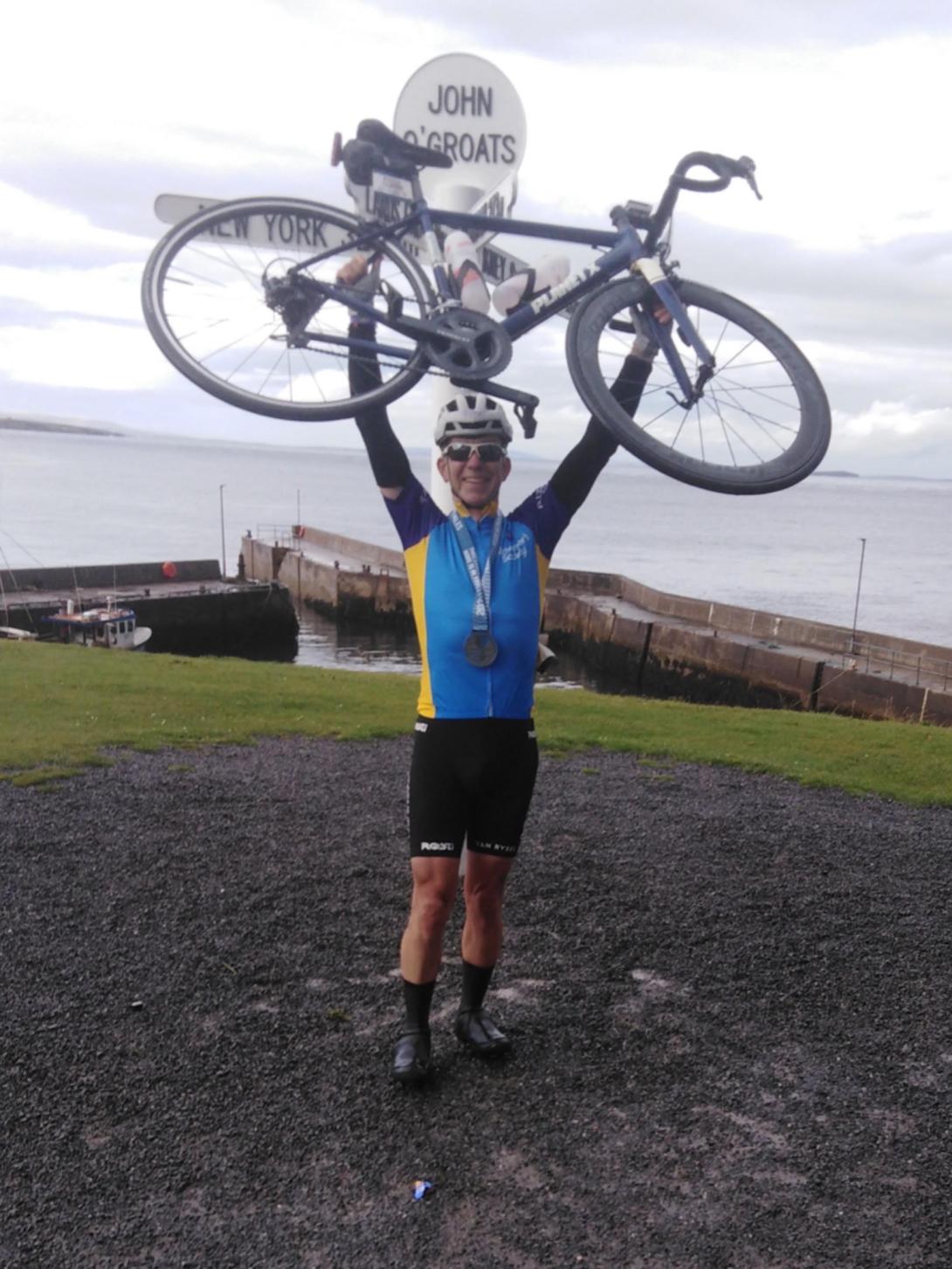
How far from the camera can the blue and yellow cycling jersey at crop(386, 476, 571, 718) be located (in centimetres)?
416

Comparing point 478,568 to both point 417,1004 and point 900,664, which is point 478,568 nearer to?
point 417,1004

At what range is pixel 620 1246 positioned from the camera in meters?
3.37

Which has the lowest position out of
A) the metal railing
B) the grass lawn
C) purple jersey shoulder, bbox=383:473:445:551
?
the metal railing

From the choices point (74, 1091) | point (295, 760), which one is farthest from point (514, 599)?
point (295, 760)

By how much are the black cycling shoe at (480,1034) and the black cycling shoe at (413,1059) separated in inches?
10.1

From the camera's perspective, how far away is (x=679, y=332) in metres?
4.29

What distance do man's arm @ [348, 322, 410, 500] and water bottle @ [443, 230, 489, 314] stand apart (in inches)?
16.3

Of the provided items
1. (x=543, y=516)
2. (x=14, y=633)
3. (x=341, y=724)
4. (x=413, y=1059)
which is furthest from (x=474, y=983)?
(x=14, y=633)

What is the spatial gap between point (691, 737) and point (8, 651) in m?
10.2

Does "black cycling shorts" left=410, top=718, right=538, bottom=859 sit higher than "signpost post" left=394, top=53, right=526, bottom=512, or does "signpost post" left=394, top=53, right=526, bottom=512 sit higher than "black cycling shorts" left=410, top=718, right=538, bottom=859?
"signpost post" left=394, top=53, right=526, bottom=512

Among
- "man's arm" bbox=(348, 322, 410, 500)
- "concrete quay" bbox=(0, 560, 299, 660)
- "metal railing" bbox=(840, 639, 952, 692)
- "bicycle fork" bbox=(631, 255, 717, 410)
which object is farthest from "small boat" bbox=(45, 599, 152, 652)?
"bicycle fork" bbox=(631, 255, 717, 410)

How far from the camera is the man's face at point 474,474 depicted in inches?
166

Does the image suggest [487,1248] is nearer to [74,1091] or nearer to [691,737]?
[74,1091]

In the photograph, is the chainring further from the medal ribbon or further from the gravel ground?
the gravel ground
